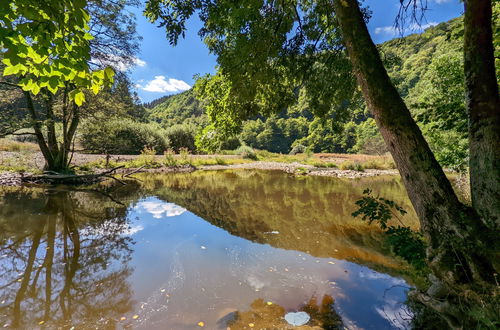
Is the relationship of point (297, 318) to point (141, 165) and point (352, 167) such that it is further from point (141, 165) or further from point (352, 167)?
point (352, 167)

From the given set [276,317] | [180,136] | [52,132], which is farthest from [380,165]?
[52,132]

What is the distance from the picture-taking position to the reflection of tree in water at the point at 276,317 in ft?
8.11

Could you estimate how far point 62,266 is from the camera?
358cm

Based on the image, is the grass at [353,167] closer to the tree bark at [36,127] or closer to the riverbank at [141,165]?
the riverbank at [141,165]

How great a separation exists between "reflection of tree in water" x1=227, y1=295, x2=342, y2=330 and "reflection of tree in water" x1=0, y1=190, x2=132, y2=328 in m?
1.26

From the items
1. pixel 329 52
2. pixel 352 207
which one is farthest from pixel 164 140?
pixel 329 52

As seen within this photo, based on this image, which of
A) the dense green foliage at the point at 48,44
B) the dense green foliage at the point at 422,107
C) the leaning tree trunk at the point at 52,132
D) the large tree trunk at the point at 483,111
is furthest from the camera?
the leaning tree trunk at the point at 52,132

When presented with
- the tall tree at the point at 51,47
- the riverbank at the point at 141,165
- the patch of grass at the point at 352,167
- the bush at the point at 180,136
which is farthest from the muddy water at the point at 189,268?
the bush at the point at 180,136

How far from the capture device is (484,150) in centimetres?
169

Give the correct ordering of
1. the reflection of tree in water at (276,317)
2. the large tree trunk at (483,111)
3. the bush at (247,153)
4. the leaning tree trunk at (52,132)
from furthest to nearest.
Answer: the bush at (247,153) < the leaning tree trunk at (52,132) < the reflection of tree in water at (276,317) < the large tree trunk at (483,111)

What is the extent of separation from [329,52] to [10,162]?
14272 mm

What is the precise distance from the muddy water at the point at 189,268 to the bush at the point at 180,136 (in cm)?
2093

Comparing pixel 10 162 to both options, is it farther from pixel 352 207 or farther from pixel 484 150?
pixel 484 150

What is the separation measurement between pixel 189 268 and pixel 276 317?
1.62m
